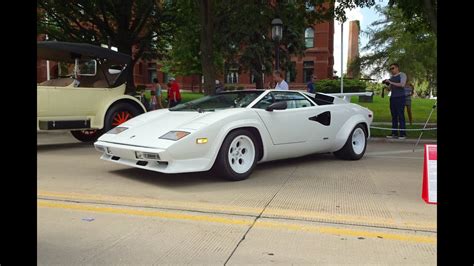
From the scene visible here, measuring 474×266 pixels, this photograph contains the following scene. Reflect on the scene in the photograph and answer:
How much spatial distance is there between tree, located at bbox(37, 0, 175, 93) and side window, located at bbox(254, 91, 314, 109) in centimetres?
1461

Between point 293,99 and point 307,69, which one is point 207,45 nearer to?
point 293,99

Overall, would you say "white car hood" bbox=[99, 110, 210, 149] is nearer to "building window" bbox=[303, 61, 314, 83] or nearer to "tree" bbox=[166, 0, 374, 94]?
"tree" bbox=[166, 0, 374, 94]

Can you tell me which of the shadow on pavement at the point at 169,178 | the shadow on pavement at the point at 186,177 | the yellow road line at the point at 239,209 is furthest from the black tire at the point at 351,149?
the yellow road line at the point at 239,209

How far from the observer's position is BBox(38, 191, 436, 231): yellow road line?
4.48m

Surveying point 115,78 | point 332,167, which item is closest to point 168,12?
point 115,78

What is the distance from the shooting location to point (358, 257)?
3580 millimetres

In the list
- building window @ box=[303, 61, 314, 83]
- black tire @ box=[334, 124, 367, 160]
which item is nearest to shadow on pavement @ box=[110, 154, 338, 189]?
black tire @ box=[334, 124, 367, 160]

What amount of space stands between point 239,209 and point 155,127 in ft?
6.78

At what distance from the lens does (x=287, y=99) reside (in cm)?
746

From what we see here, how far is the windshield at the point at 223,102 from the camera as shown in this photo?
702 centimetres
